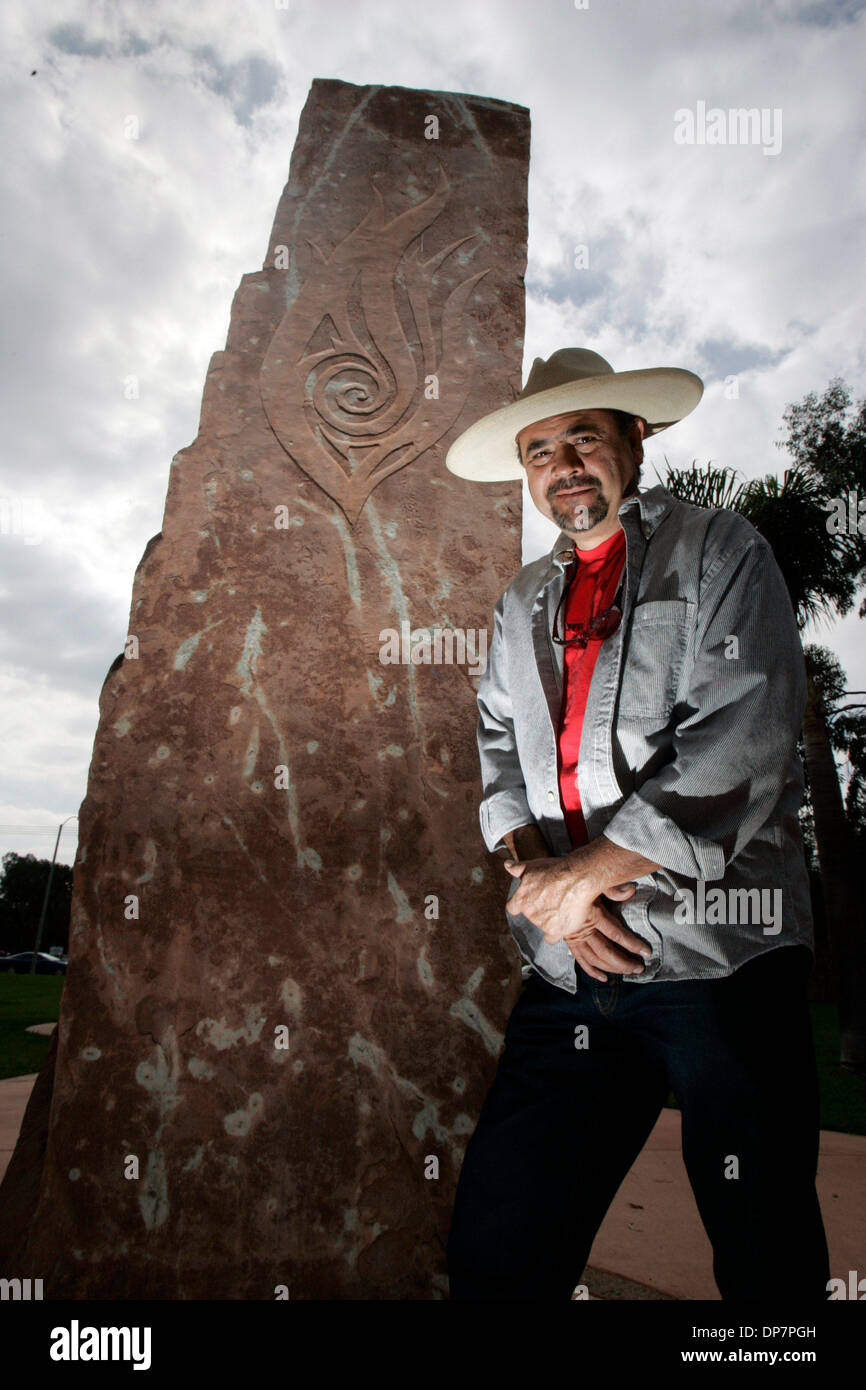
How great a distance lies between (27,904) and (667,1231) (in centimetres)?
4893

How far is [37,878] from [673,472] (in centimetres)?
4704

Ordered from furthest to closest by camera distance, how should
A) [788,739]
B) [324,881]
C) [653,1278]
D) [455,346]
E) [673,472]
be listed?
[673,472]
[455,346]
[653,1278]
[324,881]
[788,739]

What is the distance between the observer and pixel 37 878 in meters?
46.4

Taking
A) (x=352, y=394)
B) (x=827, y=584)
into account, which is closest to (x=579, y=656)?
(x=352, y=394)

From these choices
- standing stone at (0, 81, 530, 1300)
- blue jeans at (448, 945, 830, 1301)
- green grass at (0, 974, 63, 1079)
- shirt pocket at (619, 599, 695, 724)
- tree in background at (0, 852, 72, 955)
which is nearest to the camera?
blue jeans at (448, 945, 830, 1301)

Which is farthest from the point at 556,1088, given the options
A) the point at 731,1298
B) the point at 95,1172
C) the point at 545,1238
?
the point at 95,1172

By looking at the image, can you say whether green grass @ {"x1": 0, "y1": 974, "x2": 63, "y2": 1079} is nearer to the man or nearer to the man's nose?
the man

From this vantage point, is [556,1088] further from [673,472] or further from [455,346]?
[673,472]

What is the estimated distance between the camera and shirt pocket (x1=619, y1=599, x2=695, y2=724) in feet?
4.57

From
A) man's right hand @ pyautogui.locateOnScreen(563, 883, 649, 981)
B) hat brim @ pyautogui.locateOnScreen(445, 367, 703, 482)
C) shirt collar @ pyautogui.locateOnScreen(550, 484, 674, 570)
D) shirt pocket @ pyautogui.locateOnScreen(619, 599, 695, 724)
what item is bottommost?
man's right hand @ pyautogui.locateOnScreen(563, 883, 649, 981)

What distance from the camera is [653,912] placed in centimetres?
130

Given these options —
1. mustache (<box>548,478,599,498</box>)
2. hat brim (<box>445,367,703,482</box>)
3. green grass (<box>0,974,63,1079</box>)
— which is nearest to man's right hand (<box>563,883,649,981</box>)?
mustache (<box>548,478,599,498</box>)

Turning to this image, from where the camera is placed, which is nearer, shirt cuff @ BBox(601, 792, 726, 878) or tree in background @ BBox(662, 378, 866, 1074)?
shirt cuff @ BBox(601, 792, 726, 878)

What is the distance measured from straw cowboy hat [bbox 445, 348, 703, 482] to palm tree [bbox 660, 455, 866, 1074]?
5399mm
